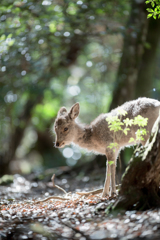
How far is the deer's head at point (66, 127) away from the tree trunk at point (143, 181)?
2457 mm

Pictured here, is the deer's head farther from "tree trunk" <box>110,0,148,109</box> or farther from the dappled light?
"tree trunk" <box>110,0,148,109</box>

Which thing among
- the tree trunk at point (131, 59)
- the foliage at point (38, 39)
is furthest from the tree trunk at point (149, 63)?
the foliage at point (38, 39)

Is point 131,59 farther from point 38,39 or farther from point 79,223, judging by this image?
point 79,223

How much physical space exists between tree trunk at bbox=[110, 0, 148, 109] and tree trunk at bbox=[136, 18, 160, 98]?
19cm

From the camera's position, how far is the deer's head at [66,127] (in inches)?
251

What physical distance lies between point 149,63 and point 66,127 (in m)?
6.03

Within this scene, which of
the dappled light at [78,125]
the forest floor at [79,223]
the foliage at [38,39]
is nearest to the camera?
the forest floor at [79,223]

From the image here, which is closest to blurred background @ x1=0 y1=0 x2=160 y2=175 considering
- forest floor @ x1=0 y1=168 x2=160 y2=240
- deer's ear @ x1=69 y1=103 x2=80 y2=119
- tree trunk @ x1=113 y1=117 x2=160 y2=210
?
deer's ear @ x1=69 y1=103 x2=80 y2=119

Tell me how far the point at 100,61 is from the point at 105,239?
13352 mm

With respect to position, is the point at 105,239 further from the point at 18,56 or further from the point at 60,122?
the point at 18,56

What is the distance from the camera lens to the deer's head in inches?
251

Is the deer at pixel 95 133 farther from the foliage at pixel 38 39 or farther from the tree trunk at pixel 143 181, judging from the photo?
the foliage at pixel 38 39

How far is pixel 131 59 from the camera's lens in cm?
1082

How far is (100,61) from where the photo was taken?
15641mm
